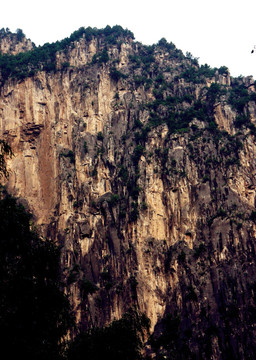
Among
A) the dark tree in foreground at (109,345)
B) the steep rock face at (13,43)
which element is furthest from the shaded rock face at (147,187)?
the dark tree in foreground at (109,345)

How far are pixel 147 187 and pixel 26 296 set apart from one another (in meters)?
36.9

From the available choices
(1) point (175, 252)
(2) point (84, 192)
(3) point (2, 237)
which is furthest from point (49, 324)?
(2) point (84, 192)

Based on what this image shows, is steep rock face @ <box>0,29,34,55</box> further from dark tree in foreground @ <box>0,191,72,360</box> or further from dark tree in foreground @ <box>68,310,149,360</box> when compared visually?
dark tree in foreground @ <box>0,191,72,360</box>

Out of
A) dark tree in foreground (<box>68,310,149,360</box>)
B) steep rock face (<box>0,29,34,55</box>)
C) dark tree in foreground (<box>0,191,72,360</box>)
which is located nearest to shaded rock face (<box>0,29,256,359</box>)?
steep rock face (<box>0,29,34,55</box>)

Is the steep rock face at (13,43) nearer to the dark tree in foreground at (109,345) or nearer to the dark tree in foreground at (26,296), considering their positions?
the dark tree in foreground at (109,345)

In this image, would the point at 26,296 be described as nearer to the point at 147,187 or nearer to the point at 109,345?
the point at 109,345

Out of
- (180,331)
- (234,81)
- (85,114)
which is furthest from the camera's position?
(234,81)

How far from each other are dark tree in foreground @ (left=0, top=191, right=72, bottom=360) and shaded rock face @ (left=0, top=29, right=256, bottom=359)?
2444 centimetres

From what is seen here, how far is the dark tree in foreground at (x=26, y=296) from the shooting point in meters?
17.2

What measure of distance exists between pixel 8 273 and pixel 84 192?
35810mm

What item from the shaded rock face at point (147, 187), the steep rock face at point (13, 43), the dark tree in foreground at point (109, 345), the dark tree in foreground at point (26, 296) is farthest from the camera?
the steep rock face at point (13, 43)

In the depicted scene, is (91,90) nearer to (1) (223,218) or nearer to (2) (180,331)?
(1) (223,218)

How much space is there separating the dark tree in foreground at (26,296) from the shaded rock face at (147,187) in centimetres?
2444

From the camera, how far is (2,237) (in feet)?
61.4
